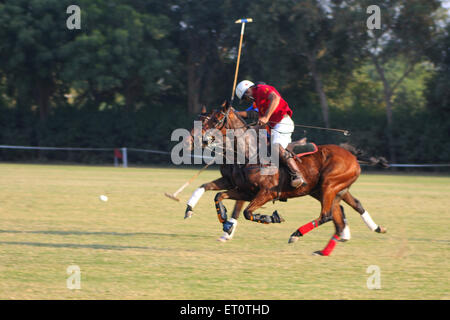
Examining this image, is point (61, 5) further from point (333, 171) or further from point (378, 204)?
point (333, 171)

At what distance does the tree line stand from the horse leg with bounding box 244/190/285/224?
21651 millimetres

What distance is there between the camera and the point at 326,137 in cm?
3136

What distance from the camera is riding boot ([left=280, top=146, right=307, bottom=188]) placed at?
891 cm

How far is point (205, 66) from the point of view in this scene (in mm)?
35875

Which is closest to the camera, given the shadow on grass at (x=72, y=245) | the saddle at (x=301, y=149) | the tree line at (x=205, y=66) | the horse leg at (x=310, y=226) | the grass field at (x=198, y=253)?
the grass field at (x=198, y=253)

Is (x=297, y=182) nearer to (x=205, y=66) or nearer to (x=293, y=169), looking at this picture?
(x=293, y=169)

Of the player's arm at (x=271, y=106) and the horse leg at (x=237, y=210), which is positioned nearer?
the player's arm at (x=271, y=106)

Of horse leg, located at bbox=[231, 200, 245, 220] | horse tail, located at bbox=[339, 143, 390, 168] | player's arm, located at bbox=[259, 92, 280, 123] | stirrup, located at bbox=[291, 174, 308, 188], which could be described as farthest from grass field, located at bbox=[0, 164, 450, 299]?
player's arm, located at bbox=[259, 92, 280, 123]

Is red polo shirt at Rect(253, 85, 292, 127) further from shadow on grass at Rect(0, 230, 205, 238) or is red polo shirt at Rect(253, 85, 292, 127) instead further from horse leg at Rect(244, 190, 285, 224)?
shadow on grass at Rect(0, 230, 205, 238)

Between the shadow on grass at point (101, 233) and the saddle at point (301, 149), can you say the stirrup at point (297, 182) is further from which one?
the shadow on grass at point (101, 233)

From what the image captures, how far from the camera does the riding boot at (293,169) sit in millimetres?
8914

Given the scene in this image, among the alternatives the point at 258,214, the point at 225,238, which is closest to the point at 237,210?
the point at 225,238

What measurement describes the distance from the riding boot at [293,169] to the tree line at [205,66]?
21468 millimetres

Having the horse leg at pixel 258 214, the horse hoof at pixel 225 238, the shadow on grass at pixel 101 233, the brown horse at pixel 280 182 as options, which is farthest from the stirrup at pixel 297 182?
the shadow on grass at pixel 101 233
